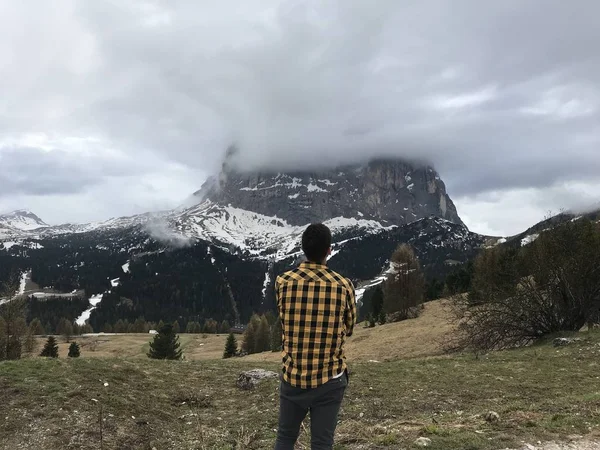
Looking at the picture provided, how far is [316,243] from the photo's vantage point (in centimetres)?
514

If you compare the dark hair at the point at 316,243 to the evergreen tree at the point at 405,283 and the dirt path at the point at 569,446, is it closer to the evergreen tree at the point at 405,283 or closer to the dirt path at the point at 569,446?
the dirt path at the point at 569,446

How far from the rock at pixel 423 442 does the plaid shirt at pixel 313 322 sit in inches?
135

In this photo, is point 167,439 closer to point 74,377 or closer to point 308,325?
point 74,377

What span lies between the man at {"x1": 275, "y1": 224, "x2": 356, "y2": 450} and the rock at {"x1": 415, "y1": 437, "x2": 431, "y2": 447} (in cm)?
309

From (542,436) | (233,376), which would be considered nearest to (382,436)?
(542,436)

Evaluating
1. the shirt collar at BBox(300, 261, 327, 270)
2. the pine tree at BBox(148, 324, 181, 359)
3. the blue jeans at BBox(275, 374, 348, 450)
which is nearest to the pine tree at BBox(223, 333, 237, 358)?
the pine tree at BBox(148, 324, 181, 359)

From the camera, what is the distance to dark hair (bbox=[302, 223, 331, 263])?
513cm

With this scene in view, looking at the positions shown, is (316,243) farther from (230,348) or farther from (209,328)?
(209,328)

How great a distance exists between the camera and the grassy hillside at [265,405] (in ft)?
27.1

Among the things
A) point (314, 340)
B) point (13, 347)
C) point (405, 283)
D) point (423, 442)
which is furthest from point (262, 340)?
point (314, 340)

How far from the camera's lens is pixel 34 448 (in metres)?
8.75

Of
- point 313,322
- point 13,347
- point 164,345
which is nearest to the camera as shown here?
point 313,322

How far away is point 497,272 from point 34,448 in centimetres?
2416

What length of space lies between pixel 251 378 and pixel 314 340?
10.2 m
